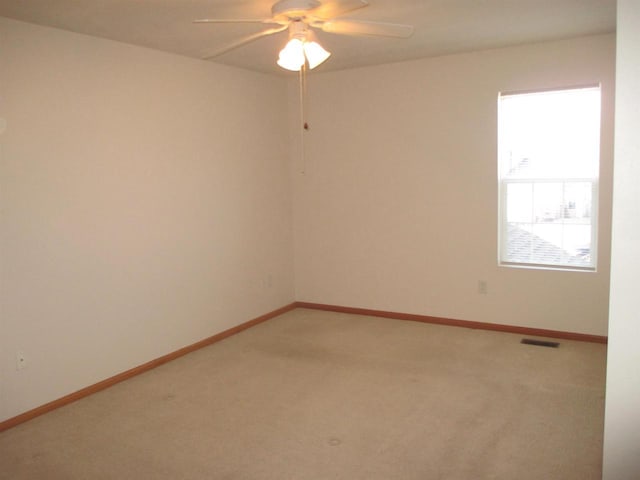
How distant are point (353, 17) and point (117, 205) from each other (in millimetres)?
2065

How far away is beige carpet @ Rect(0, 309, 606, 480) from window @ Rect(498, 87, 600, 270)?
0.80m

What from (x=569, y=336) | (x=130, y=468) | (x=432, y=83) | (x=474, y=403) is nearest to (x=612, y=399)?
(x=474, y=403)

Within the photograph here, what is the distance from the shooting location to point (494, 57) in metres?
4.69

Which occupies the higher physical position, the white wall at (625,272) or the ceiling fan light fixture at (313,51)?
the ceiling fan light fixture at (313,51)

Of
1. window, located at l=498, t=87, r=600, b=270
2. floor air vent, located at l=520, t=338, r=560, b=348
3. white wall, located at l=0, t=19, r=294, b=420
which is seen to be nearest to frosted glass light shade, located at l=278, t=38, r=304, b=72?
white wall, located at l=0, t=19, r=294, b=420

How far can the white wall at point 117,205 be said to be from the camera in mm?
3393

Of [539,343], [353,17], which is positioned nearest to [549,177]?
[539,343]

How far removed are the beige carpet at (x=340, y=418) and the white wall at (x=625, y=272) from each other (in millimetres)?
741

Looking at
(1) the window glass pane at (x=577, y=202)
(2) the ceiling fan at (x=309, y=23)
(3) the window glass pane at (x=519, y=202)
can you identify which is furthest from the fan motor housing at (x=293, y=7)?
(1) the window glass pane at (x=577, y=202)

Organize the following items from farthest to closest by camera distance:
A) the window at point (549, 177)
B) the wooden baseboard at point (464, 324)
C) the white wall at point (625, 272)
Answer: the wooden baseboard at point (464, 324) < the window at point (549, 177) < the white wall at point (625, 272)

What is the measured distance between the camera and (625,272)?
195cm

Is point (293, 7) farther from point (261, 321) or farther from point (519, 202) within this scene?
point (261, 321)

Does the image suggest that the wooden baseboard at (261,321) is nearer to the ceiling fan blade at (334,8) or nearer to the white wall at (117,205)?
the white wall at (117,205)

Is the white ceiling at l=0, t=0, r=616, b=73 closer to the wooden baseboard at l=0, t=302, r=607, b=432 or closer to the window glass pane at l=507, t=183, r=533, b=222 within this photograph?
the window glass pane at l=507, t=183, r=533, b=222
